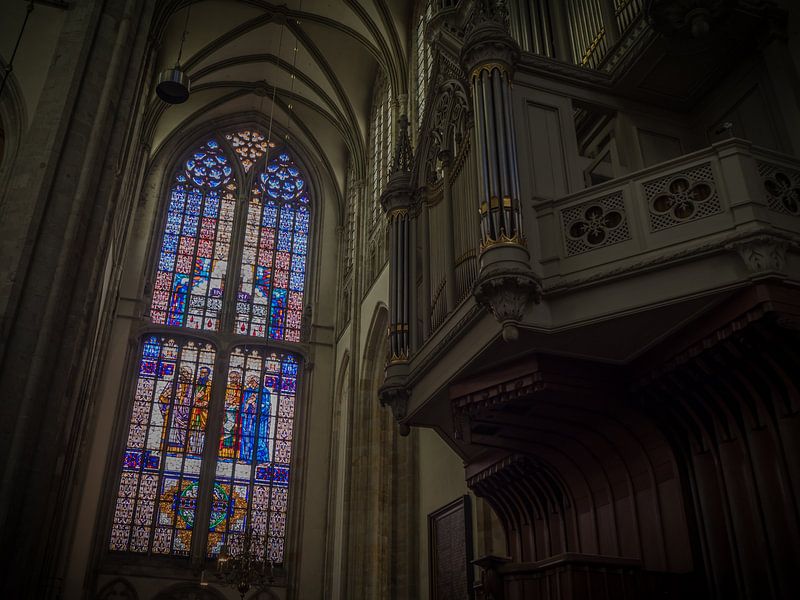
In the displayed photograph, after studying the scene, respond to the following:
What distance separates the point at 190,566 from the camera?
56.4 ft

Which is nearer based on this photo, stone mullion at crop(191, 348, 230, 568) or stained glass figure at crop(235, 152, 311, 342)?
stone mullion at crop(191, 348, 230, 568)

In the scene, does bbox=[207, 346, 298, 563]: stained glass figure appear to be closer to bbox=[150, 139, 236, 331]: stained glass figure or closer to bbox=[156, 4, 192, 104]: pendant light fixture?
bbox=[150, 139, 236, 331]: stained glass figure

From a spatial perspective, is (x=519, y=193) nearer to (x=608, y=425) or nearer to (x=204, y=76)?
(x=608, y=425)

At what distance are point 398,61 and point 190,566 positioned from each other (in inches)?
476

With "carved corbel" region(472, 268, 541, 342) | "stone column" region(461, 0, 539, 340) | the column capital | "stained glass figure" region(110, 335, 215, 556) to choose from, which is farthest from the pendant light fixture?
"carved corbel" region(472, 268, 541, 342)

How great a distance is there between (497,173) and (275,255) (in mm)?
14699

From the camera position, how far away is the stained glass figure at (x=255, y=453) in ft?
59.2

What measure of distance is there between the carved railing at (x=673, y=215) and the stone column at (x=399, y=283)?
107 inches

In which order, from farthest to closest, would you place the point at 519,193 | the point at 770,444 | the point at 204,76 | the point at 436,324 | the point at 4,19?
the point at 204,76, the point at 4,19, the point at 436,324, the point at 519,193, the point at 770,444

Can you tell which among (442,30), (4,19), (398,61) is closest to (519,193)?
(442,30)

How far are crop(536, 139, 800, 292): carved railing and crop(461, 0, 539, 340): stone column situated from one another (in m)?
0.33

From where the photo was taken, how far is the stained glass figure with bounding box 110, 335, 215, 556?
17453 millimetres

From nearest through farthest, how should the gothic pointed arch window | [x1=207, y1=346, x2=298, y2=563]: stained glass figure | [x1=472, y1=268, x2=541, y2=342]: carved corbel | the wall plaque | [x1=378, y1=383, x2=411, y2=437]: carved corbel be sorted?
[x1=472, y1=268, x2=541, y2=342]: carved corbel
[x1=378, y1=383, x2=411, y2=437]: carved corbel
the wall plaque
the gothic pointed arch window
[x1=207, y1=346, x2=298, y2=563]: stained glass figure

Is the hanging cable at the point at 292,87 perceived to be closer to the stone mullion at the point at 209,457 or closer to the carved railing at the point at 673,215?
the stone mullion at the point at 209,457
